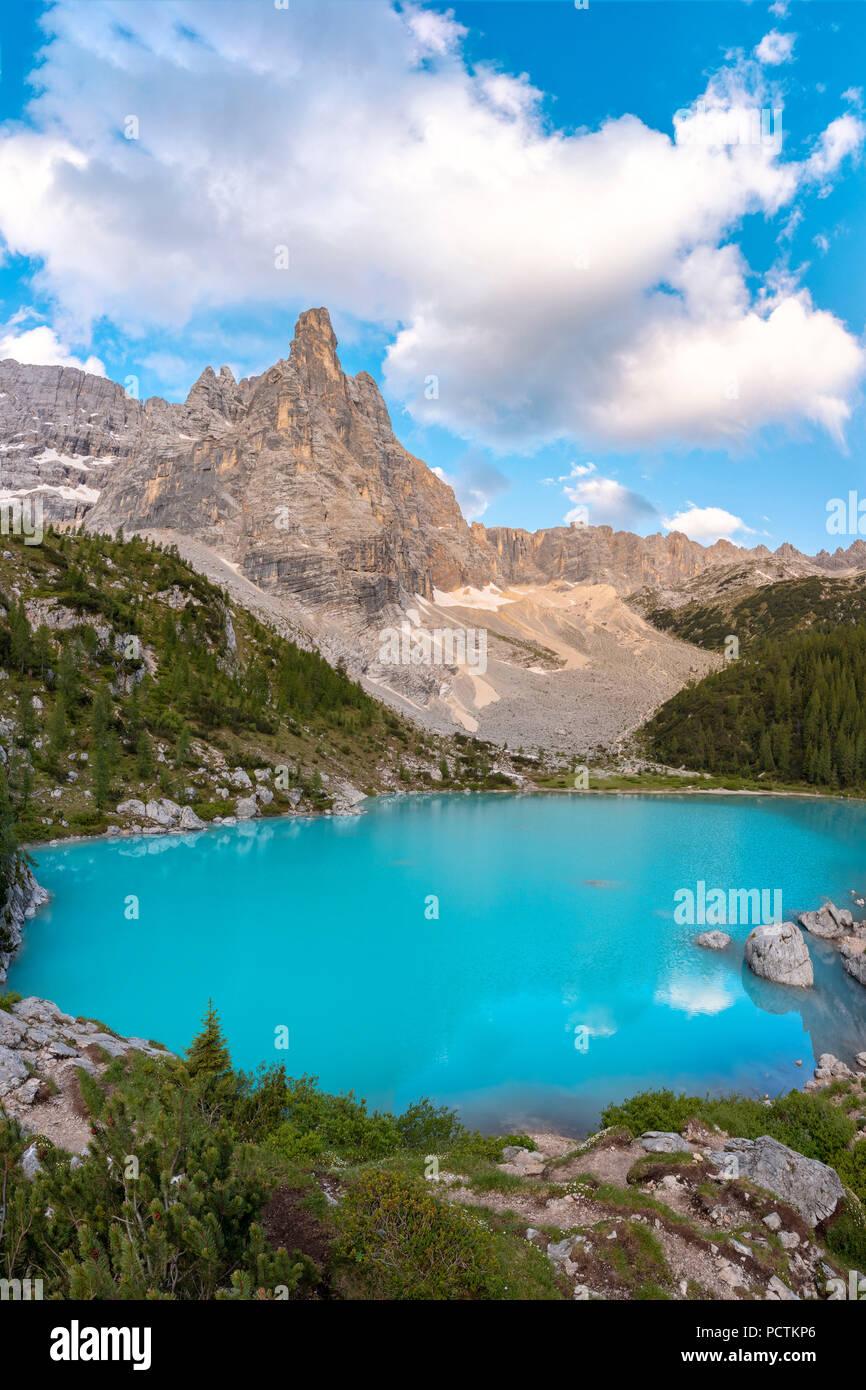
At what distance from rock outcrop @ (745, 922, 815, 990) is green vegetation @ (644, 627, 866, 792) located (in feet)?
276

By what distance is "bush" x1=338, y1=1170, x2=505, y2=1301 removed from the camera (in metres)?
6.80

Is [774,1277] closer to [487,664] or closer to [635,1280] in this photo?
[635,1280]

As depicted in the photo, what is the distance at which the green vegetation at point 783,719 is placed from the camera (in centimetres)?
10456

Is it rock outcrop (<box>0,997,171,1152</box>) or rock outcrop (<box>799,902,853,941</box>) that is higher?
rock outcrop (<box>0,997,171,1152</box>)

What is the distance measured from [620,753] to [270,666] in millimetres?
72085

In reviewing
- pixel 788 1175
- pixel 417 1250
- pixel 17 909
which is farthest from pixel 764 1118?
pixel 17 909

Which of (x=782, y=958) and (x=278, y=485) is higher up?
(x=278, y=485)

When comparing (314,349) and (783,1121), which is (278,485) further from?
(783,1121)

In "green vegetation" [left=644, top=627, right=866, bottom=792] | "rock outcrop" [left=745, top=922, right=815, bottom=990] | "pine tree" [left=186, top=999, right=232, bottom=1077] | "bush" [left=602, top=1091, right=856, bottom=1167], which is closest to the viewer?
"pine tree" [left=186, top=999, right=232, bottom=1077]

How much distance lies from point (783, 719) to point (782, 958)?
333ft

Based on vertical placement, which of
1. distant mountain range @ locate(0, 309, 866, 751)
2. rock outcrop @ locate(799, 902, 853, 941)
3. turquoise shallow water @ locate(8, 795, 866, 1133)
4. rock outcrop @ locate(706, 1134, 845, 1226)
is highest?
distant mountain range @ locate(0, 309, 866, 751)

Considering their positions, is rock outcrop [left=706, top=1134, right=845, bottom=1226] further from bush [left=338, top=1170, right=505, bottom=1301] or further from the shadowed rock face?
the shadowed rock face

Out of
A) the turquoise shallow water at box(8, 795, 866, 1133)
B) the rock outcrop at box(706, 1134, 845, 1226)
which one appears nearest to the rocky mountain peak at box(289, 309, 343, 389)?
the turquoise shallow water at box(8, 795, 866, 1133)

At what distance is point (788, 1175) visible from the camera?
11305 millimetres
